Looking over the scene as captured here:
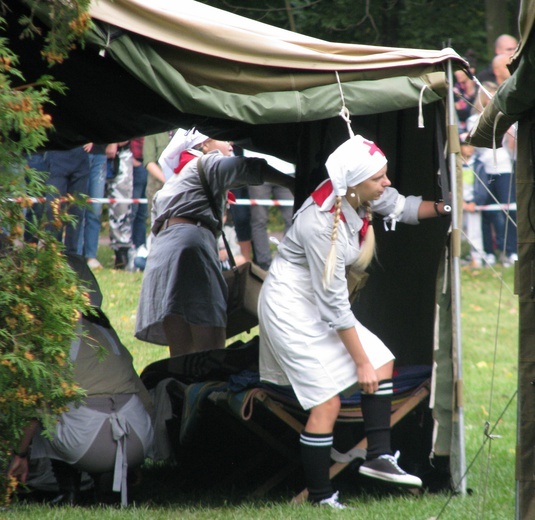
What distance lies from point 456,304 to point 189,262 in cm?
196

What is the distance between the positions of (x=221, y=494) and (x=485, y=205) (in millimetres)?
8676

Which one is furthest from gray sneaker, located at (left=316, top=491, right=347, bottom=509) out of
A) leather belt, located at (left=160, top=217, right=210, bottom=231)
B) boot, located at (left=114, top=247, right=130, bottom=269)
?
boot, located at (left=114, top=247, right=130, bottom=269)

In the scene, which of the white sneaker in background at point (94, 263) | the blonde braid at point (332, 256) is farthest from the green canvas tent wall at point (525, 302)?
the white sneaker in background at point (94, 263)

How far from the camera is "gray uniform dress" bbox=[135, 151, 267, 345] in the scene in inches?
266

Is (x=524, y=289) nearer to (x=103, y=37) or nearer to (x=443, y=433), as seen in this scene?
(x=443, y=433)

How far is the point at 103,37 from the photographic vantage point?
4.64m

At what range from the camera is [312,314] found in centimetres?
545

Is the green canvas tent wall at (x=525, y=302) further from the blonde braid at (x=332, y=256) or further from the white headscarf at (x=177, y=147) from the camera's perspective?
the white headscarf at (x=177, y=147)

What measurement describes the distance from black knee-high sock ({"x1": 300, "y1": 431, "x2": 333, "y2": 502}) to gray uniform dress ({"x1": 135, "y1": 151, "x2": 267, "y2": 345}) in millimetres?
1591

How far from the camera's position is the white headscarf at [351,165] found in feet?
17.3

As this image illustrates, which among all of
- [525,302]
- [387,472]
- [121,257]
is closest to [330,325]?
[387,472]

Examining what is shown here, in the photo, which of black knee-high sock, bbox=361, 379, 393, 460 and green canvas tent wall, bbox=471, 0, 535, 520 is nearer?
green canvas tent wall, bbox=471, 0, 535, 520

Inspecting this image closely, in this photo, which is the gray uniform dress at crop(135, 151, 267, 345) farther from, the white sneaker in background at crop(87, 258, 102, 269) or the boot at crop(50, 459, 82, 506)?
the white sneaker in background at crop(87, 258, 102, 269)

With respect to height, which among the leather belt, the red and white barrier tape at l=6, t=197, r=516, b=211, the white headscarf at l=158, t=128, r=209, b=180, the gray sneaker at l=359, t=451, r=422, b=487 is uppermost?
the white headscarf at l=158, t=128, r=209, b=180
